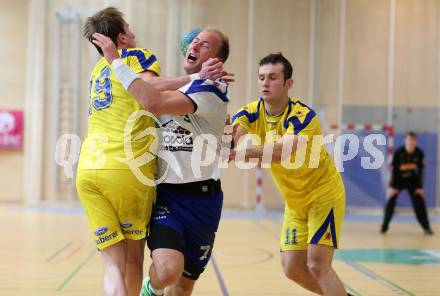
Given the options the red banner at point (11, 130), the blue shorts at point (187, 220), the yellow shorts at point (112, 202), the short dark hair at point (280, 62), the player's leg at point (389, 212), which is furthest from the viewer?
the red banner at point (11, 130)

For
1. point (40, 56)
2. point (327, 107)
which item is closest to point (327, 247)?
point (327, 107)

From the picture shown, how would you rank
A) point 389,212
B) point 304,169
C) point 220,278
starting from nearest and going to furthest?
point 304,169
point 220,278
point 389,212

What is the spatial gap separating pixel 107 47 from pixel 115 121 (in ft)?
1.49

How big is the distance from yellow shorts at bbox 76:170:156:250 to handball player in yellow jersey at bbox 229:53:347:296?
1.15 m

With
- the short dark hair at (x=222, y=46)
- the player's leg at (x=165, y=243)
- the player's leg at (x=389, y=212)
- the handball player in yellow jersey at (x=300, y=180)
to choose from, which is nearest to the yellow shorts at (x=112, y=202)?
the player's leg at (x=165, y=243)

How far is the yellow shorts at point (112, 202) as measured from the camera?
3400mm

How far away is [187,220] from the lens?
3.63 m

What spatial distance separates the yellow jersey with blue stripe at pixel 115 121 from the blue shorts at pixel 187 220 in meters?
0.30

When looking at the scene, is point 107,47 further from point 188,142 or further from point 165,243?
point 165,243

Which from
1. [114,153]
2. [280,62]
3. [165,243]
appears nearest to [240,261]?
[280,62]

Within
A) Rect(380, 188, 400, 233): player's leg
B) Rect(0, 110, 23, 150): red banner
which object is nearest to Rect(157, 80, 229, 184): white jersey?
Rect(380, 188, 400, 233): player's leg

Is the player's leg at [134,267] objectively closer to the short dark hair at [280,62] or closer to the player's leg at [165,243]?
the player's leg at [165,243]

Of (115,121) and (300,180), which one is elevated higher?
(115,121)

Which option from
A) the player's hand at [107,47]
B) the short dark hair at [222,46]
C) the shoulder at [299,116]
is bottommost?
the shoulder at [299,116]
